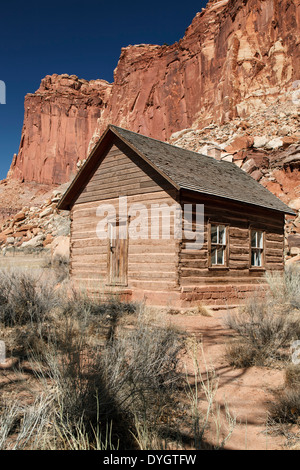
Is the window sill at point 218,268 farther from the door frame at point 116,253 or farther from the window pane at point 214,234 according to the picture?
the door frame at point 116,253

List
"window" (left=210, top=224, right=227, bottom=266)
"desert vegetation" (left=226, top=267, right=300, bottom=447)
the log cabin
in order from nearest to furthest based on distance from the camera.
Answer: "desert vegetation" (left=226, top=267, right=300, bottom=447)
the log cabin
"window" (left=210, top=224, right=227, bottom=266)

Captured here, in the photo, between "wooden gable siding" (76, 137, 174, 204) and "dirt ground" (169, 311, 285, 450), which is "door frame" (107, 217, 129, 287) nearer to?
"wooden gable siding" (76, 137, 174, 204)

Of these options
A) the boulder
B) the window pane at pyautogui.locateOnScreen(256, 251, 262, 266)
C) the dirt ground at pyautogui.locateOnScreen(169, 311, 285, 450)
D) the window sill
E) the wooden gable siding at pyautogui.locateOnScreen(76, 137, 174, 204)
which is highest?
the wooden gable siding at pyautogui.locateOnScreen(76, 137, 174, 204)

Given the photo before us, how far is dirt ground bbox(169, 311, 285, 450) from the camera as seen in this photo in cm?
340

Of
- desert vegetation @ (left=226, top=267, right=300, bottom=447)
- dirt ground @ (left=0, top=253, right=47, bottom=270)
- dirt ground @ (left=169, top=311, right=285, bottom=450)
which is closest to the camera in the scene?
dirt ground @ (left=169, top=311, right=285, bottom=450)

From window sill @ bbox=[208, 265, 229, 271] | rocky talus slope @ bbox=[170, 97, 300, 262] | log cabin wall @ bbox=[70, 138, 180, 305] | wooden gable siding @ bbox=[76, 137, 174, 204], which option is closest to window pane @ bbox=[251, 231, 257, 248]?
window sill @ bbox=[208, 265, 229, 271]

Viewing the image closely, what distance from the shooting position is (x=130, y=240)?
1184cm

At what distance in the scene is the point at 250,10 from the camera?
1785 inches

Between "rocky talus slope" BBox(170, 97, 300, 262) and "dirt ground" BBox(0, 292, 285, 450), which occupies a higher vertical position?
"rocky talus slope" BBox(170, 97, 300, 262)

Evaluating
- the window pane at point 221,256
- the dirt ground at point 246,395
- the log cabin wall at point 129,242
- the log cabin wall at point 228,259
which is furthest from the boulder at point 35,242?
the dirt ground at point 246,395

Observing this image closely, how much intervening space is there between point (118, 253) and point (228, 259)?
12.5ft

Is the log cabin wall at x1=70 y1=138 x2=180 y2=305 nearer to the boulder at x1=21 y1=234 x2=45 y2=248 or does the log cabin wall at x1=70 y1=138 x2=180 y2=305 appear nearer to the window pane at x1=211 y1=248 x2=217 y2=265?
the window pane at x1=211 y1=248 x2=217 y2=265

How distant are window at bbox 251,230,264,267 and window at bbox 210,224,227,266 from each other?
176cm

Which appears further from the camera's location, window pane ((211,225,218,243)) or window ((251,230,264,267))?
window ((251,230,264,267))
